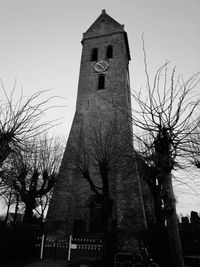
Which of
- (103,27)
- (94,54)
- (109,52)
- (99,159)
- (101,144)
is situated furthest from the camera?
(103,27)

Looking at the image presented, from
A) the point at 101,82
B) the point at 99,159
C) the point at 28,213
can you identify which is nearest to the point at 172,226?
the point at 99,159

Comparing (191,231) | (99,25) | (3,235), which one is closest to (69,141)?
(3,235)

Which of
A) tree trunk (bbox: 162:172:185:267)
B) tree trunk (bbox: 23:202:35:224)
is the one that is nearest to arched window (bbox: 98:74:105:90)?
tree trunk (bbox: 23:202:35:224)

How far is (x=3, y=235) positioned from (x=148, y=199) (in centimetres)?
1100

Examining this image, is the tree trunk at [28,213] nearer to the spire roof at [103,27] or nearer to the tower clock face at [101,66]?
the tower clock face at [101,66]

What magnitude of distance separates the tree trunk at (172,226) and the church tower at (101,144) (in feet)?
12.8

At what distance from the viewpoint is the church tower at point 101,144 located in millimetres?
14602

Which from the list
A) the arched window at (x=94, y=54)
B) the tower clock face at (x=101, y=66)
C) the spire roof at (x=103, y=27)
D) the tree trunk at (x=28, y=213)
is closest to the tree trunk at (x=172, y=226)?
the tree trunk at (x=28, y=213)

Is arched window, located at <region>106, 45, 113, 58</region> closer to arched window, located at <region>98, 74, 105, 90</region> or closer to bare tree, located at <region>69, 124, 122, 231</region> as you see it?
arched window, located at <region>98, 74, 105, 90</region>

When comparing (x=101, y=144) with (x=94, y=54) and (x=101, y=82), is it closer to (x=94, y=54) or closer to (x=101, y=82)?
(x=101, y=82)

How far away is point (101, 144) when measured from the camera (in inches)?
548

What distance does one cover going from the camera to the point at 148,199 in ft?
55.6

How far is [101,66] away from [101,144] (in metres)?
11.9

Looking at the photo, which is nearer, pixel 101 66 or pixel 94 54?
pixel 101 66
